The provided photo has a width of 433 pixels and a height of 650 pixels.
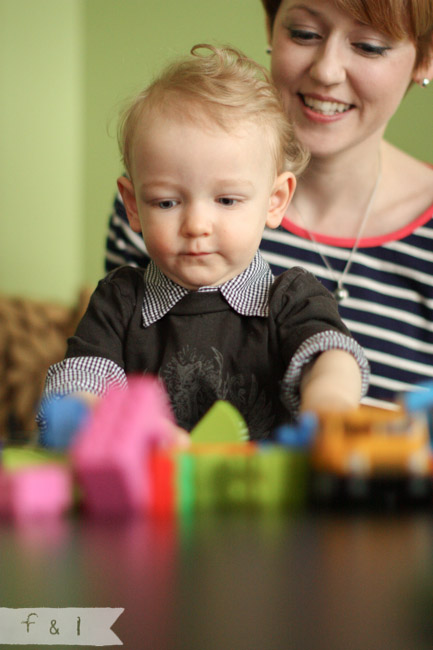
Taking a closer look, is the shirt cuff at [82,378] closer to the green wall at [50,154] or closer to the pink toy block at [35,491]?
the pink toy block at [35,491]

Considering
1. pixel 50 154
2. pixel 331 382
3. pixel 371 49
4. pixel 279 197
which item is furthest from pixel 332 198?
pixel 50 154

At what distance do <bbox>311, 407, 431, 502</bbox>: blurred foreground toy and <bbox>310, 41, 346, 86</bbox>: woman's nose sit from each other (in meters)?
0.72

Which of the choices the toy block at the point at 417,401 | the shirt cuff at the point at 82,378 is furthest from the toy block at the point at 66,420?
the shirt cuff at the point at 82,378

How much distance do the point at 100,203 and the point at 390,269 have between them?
1.54 metres

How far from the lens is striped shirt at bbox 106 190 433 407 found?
1107 millimetres

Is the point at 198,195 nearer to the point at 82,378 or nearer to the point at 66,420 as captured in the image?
the point at 82,378

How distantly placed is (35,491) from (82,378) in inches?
14.3

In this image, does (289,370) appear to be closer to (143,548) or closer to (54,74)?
(143,548)

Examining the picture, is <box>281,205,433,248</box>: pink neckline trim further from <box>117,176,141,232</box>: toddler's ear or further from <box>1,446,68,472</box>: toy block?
<box>1,446,68,472</box>: toy block

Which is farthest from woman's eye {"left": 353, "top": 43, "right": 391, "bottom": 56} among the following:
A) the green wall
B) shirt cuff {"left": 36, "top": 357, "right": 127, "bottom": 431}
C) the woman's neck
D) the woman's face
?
the green wall

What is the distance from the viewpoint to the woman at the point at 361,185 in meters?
0.94

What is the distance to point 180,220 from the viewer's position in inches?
25.0

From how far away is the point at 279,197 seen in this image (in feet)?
2.46

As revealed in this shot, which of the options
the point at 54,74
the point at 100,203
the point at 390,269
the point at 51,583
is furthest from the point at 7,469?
the point at 54,74
